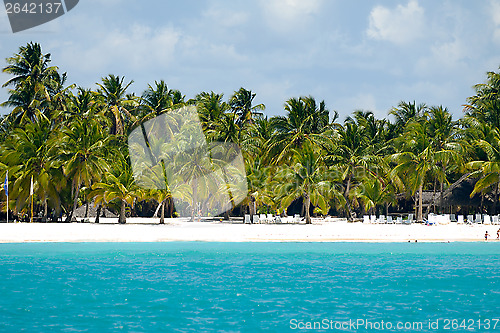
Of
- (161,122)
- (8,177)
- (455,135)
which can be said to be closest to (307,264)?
(8,177)

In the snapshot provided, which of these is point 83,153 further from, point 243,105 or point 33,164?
point 243,105

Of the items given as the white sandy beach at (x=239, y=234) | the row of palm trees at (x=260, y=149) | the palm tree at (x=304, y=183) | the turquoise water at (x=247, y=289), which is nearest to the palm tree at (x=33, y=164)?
the row of palm trees at (x=260, y=149)

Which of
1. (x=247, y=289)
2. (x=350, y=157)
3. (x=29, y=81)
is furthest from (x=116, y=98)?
(x=247, y=289)

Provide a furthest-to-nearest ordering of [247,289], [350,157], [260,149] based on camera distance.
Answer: [260,149] < [350,157] < [247,289]

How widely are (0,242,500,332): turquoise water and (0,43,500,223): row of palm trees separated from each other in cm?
1376

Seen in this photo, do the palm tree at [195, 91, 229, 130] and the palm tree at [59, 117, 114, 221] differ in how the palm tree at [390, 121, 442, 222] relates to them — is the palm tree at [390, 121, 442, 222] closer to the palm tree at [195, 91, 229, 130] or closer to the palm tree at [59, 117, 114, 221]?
the palm tree at [195, 91, 229, 130]

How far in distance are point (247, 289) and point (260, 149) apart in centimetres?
3376

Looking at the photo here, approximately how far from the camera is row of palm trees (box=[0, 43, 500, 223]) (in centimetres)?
3806

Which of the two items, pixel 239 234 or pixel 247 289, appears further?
pixel 239 234

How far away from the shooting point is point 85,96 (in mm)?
48906

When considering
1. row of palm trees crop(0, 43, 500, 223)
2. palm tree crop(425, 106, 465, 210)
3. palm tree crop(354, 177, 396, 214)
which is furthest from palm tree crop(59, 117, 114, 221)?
palm tree crop(425, 106, 465, 210)

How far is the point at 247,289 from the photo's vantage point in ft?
49.0

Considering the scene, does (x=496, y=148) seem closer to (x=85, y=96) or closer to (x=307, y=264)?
(x=307, y=264)

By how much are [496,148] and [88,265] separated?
3055cm
